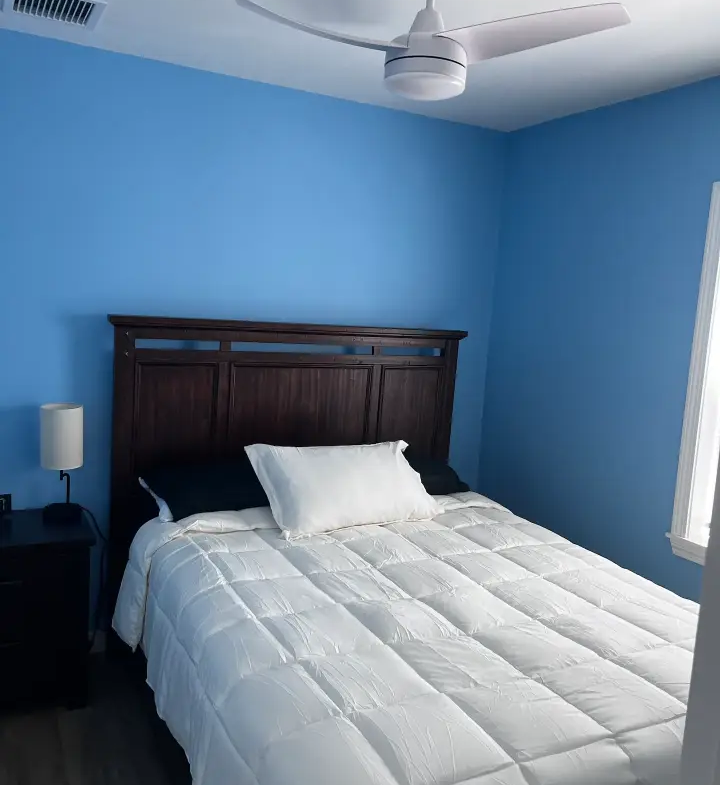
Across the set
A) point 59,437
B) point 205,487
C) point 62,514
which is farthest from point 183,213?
point 62,514

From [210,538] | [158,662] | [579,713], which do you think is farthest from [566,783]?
[210,538]

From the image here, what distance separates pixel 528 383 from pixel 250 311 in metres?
1.50

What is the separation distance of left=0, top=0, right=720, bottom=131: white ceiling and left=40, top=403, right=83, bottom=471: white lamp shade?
4.72ft

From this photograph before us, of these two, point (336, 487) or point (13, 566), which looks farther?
point (336, 487)

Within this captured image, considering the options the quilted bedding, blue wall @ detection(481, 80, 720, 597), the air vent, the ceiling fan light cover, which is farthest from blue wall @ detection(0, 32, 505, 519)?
the ceiling fan light cover

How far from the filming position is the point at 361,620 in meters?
2.14

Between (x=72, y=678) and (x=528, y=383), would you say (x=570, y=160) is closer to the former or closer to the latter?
(x=528, y=383)

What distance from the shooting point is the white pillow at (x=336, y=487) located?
2838mm

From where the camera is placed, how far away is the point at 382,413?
3662 mm

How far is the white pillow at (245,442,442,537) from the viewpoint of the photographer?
2.84 meters

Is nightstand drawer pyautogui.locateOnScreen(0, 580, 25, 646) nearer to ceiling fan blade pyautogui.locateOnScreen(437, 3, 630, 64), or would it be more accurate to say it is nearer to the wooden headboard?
the wooden headboard

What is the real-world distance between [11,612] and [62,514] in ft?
1.30

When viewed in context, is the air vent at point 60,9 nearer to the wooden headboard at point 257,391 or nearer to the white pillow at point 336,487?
the wooden headboard at point 257,391

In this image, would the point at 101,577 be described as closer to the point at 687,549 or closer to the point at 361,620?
the point at 361,620
